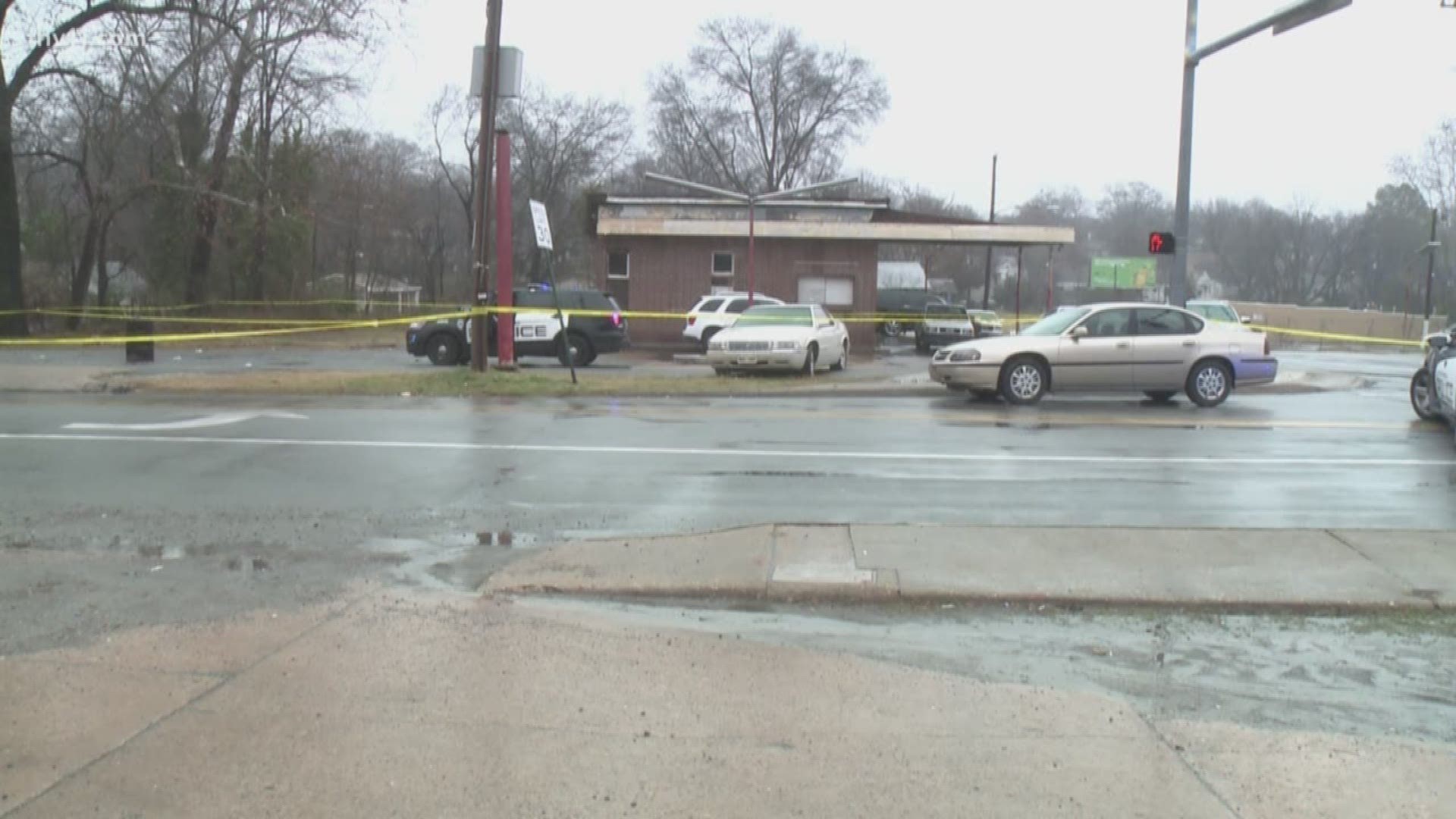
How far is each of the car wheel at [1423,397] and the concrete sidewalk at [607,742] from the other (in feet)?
36.6

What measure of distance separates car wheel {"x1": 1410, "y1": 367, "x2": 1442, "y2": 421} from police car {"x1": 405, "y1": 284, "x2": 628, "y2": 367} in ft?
48.2

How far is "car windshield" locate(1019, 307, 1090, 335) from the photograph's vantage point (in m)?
16.0

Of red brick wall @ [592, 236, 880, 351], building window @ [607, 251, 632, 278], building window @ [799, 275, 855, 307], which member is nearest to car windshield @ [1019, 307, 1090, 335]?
red brick wall @ [592, 236, 880, 351]

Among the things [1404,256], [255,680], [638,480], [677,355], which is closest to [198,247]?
[677,355]

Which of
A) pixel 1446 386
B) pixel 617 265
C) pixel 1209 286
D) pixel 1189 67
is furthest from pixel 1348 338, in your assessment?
pixel 1209 286

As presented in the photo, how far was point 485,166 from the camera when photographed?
18141 mm

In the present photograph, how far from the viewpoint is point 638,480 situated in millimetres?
9641

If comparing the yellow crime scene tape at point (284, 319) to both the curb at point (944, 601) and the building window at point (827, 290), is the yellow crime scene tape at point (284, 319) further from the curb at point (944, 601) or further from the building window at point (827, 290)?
the curb at point (944, 601)

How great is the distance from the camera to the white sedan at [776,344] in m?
19.6

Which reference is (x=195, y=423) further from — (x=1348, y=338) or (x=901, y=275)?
(x=901, y=275)

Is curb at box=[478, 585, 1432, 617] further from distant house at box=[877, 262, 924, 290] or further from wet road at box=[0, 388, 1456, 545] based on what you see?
distant house at box=[877, 262, 924, 290]

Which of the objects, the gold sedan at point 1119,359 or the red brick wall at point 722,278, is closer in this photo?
the gold sedan at point 1119,359

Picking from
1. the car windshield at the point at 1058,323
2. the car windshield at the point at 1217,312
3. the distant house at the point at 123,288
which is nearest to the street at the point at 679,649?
the car windshield at the point at 1058,323

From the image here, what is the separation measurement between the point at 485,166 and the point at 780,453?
9387 millimetres
